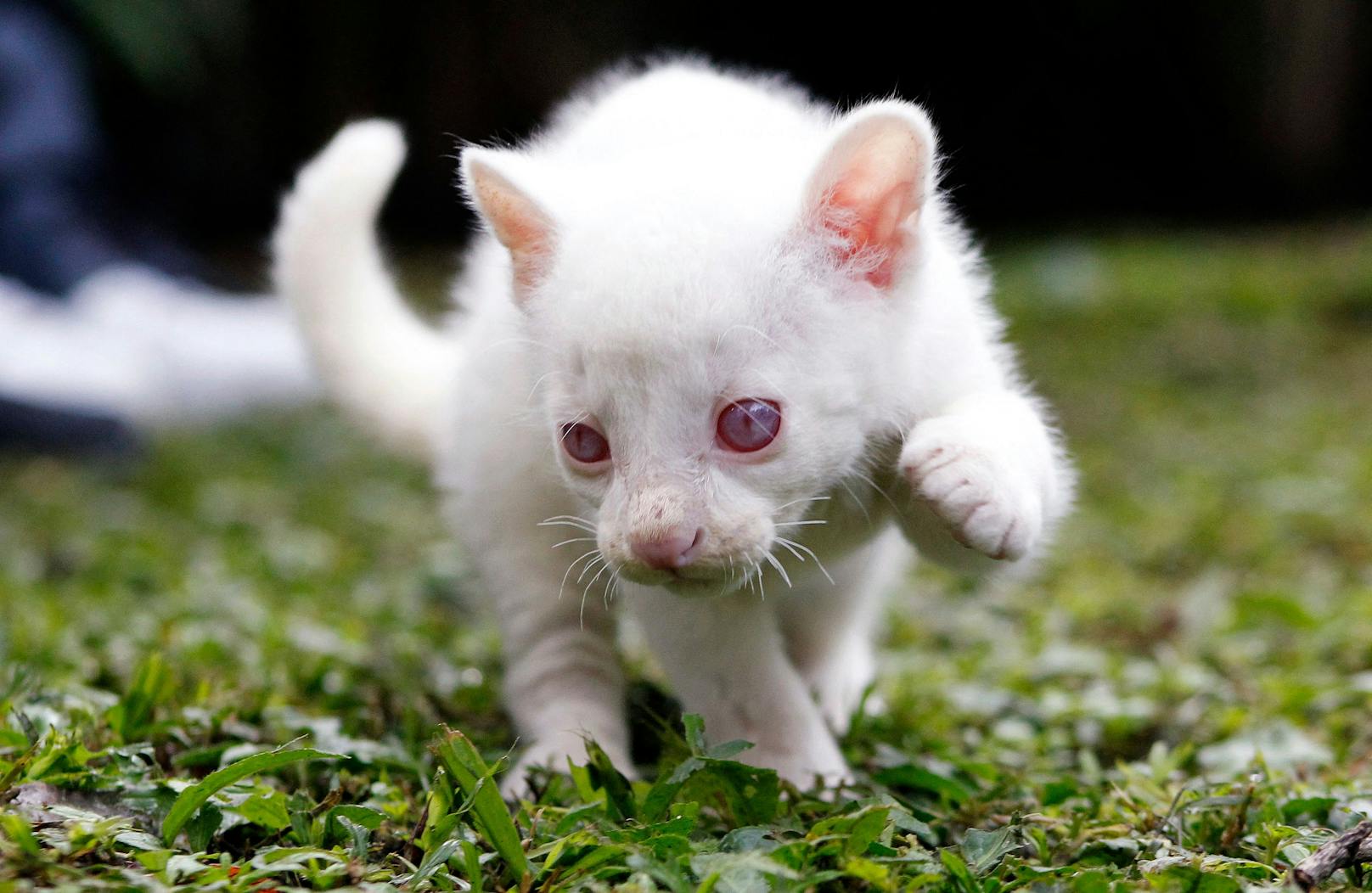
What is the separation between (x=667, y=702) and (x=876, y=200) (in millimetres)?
1283

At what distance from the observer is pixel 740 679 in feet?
8.63

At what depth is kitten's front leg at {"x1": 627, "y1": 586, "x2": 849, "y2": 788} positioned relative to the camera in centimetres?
259

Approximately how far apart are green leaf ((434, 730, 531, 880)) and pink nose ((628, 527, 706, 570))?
1.25 feet

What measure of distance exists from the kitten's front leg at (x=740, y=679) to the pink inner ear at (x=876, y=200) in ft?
2.13

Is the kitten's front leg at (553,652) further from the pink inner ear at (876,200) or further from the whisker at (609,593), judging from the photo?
the pink inner ear at (876,200)

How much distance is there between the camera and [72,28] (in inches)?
312

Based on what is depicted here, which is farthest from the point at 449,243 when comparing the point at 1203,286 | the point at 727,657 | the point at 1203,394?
the point at 727,657

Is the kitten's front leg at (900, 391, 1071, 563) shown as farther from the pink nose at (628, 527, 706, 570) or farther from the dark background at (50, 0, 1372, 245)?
the dark background at (50, 0, 1372, 245)

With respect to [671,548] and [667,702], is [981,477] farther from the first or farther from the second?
[667,702]

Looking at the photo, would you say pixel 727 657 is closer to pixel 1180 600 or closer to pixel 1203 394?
pixel 1180 600

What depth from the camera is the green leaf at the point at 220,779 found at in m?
2.04

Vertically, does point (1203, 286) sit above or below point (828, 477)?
above

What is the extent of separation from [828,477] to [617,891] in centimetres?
74

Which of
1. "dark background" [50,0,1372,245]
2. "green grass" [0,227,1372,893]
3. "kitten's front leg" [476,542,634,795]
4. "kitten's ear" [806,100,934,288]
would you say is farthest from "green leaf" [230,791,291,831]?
"dark background" [50,0,1372,245]
